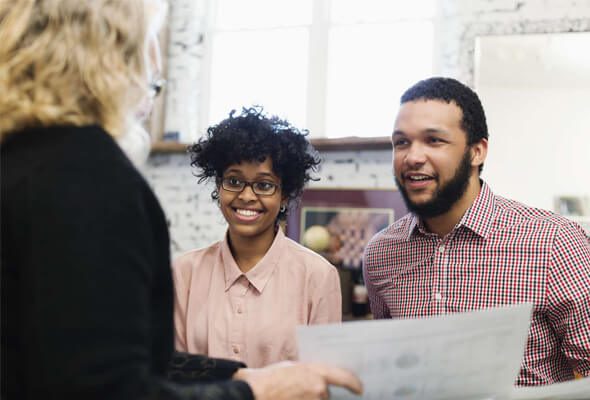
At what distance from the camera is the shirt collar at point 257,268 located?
1568 millimetres

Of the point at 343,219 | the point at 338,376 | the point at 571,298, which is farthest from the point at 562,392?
the point at 343,219

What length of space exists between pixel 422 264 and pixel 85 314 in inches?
45.2

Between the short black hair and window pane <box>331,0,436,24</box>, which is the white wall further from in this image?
the short black hair

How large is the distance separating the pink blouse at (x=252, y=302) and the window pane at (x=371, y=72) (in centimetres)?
150

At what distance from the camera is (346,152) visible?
2910 millimetres

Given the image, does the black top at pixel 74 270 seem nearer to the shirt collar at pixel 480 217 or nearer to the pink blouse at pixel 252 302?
the pink blouse at pixel 252 302

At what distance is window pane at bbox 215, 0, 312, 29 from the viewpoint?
317 cm

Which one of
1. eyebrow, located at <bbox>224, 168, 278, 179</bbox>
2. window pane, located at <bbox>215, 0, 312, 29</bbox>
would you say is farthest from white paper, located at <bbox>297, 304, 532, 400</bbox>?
window pane, located at <bbox>215, 0, 312, 29</bbox>

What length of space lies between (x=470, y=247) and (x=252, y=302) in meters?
0.60

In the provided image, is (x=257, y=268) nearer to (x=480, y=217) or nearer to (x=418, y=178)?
(x=418, y=178)

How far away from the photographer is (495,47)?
2.64 m

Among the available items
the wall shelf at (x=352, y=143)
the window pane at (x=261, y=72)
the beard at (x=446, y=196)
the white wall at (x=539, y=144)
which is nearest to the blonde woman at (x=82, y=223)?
the beard at (x=446, y=196)

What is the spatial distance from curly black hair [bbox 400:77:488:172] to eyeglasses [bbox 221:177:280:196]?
0.44 m

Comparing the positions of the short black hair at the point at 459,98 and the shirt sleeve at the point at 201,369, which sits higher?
the short black hair at the point at 459,98
